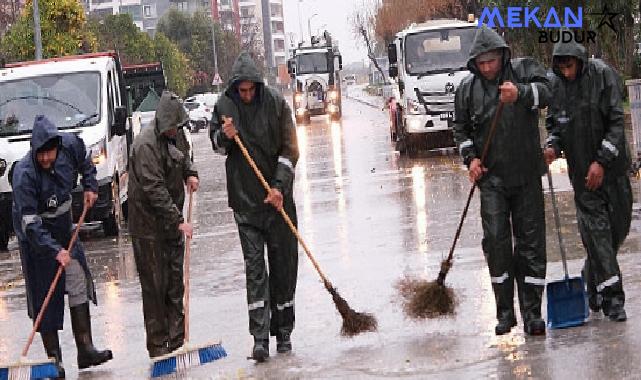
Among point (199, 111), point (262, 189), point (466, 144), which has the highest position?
point (466, 144)

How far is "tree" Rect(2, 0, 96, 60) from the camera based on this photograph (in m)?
39.9

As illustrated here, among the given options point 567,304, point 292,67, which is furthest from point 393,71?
point 292,67

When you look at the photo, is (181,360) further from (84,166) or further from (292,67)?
(292,67)

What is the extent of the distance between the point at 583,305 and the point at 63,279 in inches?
133

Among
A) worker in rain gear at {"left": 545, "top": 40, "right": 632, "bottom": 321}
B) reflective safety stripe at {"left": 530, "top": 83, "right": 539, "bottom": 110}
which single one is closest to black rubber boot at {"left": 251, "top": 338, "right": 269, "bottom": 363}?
worker in rain gear at {"left": 545, "top": 40, "right": 632, "bottom": 321}

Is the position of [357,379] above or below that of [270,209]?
below

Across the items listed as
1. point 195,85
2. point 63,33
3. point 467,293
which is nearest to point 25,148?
point 467,293

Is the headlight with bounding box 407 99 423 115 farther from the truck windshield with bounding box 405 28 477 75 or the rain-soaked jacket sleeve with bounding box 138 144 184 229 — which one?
the rain-soaked jacket sleeve with bounding box 138 144 184 229

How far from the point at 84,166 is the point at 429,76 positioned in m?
→ 18.8

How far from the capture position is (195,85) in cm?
10081

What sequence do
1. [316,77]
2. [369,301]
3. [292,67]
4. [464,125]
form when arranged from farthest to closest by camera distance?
[316,77] → [292,67] → [369,301] → [464,125]

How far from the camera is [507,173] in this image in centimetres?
925

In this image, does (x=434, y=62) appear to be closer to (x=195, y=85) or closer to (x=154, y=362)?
(x=154, y=362)

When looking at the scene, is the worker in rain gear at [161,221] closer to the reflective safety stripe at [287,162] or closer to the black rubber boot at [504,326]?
the reflective safety stripe at [287,162]
